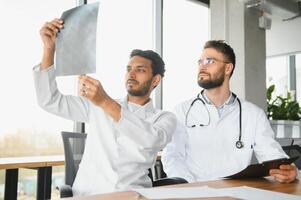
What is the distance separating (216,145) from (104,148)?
684 mm

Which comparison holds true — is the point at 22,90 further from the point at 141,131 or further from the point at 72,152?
the point at 141,131

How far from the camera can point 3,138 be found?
3004mm

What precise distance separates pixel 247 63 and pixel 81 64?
11.8ft

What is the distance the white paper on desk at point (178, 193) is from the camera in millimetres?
1000

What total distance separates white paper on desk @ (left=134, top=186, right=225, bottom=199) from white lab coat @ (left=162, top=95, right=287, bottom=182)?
82 cm

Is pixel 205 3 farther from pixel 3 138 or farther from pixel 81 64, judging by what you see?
pixel 81 64

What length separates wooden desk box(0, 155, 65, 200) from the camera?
247cm

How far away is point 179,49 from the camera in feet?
15.4

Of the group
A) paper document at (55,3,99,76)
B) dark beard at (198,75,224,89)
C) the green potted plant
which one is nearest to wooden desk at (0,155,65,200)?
dark beard at (198,75,224,89)

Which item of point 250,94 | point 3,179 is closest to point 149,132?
point 3,179

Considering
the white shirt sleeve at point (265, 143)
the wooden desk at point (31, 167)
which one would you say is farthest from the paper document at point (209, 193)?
the wooden desk at point (31, 167)

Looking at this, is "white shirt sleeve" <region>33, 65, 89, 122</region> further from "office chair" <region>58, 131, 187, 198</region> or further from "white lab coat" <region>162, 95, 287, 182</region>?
"white lab coat" <region>162, 95, 287, 182</region>

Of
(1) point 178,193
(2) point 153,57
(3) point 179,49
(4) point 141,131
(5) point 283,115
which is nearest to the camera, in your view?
(1) point 178,193

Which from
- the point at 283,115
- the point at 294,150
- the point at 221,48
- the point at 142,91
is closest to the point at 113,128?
the point at 142,91
